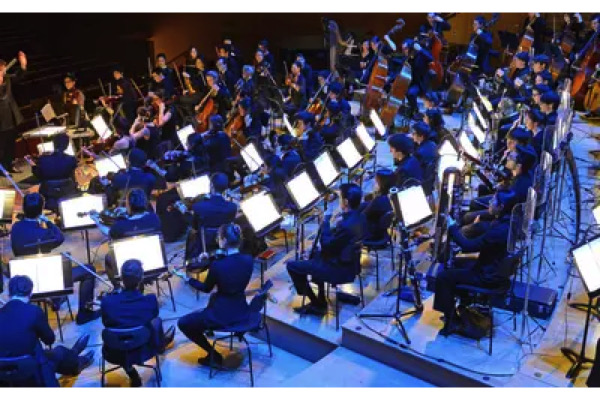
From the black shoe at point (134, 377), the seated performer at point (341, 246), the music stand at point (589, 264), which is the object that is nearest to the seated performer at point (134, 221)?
the black shoe at point (134, 377)

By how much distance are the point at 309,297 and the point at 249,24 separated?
1172cm

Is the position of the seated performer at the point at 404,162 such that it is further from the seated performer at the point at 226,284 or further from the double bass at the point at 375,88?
the double bass at the point at 375,88

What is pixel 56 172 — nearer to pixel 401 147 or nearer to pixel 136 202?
pixel 136 202

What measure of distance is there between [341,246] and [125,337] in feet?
6.06

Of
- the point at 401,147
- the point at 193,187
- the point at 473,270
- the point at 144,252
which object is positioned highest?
the point at 401,147

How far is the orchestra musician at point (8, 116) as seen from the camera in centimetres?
992

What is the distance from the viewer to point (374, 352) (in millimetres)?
5762

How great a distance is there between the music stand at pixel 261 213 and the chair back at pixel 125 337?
5.35 ft

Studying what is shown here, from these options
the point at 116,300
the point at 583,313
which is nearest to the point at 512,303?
the point at 583,313

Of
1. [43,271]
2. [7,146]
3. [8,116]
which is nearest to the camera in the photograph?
[43,271]

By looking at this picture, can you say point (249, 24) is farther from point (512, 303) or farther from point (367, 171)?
point (512, 303)

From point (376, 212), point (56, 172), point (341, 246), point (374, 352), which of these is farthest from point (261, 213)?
point (56, 172)

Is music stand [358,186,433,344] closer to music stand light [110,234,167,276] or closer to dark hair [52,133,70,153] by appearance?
music stand light [110,234,167,276]

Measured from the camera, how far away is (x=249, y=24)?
664 inches
